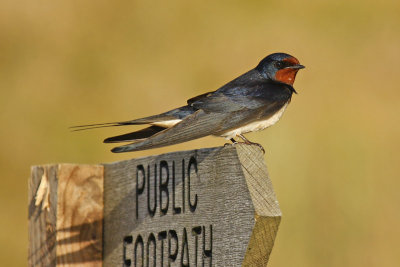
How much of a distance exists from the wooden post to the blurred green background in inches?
89.1

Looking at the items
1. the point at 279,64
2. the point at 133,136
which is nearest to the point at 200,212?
the point at 133,136

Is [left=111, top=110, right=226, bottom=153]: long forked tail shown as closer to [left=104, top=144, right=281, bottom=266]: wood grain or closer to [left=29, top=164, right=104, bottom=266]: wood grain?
[left=104, top=144, right=281, bottom=266]: wood grain

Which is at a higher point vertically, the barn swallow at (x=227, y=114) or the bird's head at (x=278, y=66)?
the bird's head at (x=278, y=66)

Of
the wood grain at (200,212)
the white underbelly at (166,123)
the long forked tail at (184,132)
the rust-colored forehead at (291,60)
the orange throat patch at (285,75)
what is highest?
the rust-colored forehead at (291,60)

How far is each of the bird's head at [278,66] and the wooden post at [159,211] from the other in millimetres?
1019

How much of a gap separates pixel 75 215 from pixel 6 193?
253 centimetres

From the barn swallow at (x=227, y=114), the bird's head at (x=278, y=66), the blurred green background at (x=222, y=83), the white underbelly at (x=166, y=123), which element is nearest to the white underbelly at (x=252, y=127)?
the barn swallow at (x=227, y=114)

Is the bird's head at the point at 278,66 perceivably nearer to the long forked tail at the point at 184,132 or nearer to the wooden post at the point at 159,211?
the long forked tail at the point at 184,132

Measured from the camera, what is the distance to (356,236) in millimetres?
5523

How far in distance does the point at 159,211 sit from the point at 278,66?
1.30 meters

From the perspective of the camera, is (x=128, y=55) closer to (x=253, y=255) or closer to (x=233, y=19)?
(x=233, y=19)

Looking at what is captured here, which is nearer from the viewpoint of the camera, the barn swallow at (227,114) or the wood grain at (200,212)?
the wood grain at (200,212)

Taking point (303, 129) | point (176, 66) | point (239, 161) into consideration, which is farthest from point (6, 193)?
point (239, 161)

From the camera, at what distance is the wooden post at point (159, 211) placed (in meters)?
2.48
